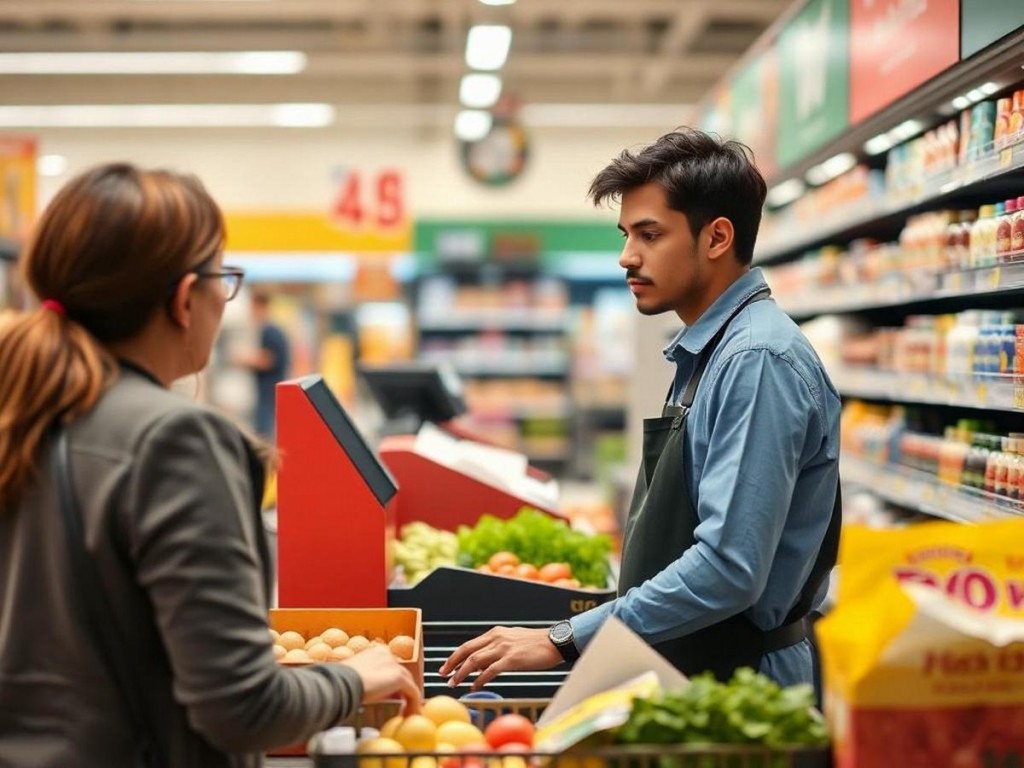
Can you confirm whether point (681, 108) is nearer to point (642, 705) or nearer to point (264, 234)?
point (264, 234)

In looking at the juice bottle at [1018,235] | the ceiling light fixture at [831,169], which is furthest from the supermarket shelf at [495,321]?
the juice bottle at [1018,235]

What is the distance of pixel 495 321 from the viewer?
15297 millimetres

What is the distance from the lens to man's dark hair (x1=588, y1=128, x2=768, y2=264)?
→ 232 cm

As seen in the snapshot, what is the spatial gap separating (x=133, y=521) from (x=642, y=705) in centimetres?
70

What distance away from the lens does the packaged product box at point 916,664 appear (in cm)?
142

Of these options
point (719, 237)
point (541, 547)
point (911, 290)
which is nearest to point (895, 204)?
point (911, 290)

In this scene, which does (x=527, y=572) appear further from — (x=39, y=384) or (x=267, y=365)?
(x=267, y=365)

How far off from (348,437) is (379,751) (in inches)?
49.8

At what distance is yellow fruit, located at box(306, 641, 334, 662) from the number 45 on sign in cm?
1269

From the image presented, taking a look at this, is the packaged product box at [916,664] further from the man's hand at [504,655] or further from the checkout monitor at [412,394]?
the checkout monitor at [412,394]

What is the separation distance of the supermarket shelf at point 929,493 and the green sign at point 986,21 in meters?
1.21

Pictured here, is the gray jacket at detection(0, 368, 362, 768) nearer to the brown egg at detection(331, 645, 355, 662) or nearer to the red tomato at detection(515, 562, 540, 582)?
the brown egg at detection(331, 645, 355, 662)

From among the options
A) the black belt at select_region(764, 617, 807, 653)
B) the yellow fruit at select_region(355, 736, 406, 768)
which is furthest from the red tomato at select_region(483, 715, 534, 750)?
the black belt at select_region(764, 617, 807, 653)

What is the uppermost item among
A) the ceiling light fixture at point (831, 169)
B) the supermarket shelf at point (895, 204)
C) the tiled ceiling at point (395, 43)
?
the tiled ceiling at point (395, 43)
